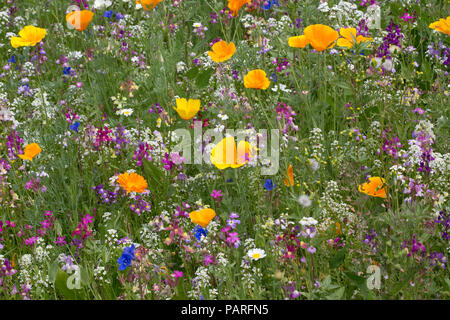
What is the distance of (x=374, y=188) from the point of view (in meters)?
2.89

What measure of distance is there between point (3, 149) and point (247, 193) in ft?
5.13

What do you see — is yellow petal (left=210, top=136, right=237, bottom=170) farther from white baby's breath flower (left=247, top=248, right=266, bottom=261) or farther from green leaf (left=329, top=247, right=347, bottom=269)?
green leaf (left=329, top=247, right=347, bottom=269)

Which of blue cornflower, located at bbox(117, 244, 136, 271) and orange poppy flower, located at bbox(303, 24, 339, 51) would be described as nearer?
blue cornflower, located at bbox(117, 244, 136, 271)

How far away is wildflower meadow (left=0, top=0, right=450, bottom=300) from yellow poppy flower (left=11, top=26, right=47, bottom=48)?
11mm

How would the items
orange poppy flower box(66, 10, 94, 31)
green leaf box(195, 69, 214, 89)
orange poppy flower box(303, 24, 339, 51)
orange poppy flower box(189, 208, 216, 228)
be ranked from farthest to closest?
green leaf box(195, 69, 214, 89) → orange poppy flower box(66, 10, 94, 31) → orange poppy flower box(303, 24, 339, 51) → orange poppy flower box(189, 208, 216, 228)

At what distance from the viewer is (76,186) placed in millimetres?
3422

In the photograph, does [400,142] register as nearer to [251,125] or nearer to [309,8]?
[251,125]

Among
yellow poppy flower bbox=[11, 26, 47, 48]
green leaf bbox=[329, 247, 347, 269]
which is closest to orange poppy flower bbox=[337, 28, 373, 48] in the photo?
green leaf bbox=[329, 247, 347, 269]

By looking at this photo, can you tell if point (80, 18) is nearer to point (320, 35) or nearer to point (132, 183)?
point (132, 183)

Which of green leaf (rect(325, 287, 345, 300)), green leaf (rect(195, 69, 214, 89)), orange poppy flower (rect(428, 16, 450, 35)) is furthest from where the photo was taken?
green leaf (rect(195, 69, 214, 89))

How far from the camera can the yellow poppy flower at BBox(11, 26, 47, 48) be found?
11.8 ft

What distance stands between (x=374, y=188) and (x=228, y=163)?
68cm
